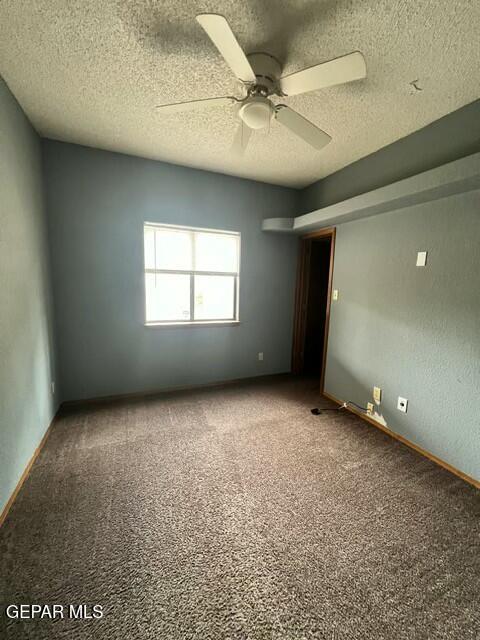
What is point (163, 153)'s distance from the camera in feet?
8.83

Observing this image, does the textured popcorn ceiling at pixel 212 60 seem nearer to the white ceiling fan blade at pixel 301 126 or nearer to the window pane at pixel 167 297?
the white ceiling fan blade at pixel 301 126

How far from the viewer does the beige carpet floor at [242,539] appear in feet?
3.50

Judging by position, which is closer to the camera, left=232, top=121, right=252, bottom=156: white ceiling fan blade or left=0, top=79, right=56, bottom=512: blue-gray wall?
left=0, top=79, right=56, bottom=512: blue-gray wall

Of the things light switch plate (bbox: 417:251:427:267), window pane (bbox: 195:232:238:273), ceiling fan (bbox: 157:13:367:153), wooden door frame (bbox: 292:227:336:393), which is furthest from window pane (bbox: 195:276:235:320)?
light switch plate (bbox: 417:251:427:267)

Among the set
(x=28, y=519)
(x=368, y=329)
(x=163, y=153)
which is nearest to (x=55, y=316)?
(x=28, y=519)

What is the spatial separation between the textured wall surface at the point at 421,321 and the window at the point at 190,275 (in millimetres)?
1464

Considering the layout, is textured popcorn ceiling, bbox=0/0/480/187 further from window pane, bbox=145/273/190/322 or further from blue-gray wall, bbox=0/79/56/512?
window pane, bbox=145/273/190/322

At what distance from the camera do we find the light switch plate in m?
2.13

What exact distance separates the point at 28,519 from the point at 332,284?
3332 mm

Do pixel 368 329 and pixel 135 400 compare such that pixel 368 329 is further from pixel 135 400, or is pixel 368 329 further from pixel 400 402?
pixel 135 400

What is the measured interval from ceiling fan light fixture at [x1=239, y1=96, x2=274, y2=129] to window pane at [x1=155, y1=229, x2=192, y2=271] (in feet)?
6.07

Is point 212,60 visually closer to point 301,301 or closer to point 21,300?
point 21,300

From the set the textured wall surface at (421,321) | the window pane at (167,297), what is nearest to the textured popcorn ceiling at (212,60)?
the textured wall surface at (421,321)

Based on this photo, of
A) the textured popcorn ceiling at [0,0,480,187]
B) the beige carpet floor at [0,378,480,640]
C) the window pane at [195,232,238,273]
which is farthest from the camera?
the window pane at [195,232,238,273]
